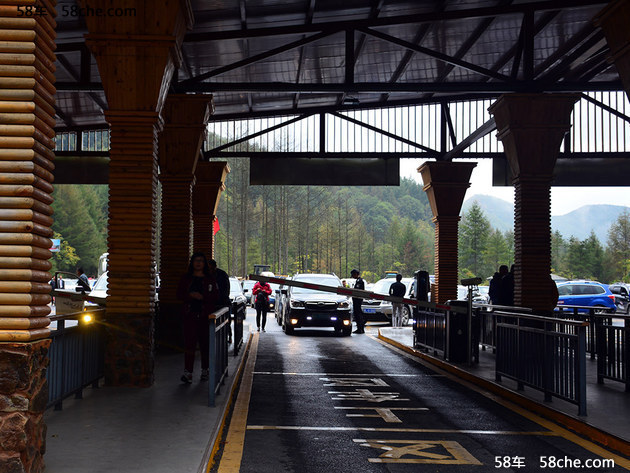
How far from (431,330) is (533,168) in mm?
3949

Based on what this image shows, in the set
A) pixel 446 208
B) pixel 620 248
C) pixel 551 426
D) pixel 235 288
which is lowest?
pixel 551 426

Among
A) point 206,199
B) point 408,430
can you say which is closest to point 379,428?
point 408,430

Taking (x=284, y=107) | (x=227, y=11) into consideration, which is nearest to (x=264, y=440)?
(x=227, y=11)

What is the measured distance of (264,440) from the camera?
7.43 meters

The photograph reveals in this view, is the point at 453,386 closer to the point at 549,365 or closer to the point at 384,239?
the point at 549,365

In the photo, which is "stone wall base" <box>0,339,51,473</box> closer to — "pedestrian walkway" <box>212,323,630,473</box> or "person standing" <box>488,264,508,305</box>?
"pedestrian walkway" <box>212,323,630,473</box>

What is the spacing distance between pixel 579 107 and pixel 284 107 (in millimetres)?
8747

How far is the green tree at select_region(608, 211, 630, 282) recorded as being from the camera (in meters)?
114

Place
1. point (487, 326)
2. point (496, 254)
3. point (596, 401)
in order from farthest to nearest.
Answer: point (496, 254)
point (487, 326)
point (596, 401)

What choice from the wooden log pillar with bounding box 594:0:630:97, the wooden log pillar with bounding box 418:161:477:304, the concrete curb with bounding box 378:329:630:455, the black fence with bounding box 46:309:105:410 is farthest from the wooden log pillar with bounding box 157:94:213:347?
the wooden log pillar with bounding box 418:161:477:304

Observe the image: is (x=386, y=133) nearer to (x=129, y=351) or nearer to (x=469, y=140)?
(x=469, y=140)

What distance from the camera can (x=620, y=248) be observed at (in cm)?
11925

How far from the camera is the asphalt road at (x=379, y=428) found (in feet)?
21.6

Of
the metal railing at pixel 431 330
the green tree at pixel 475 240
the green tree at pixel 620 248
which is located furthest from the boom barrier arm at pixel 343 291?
the green tree at pixel 475 240
